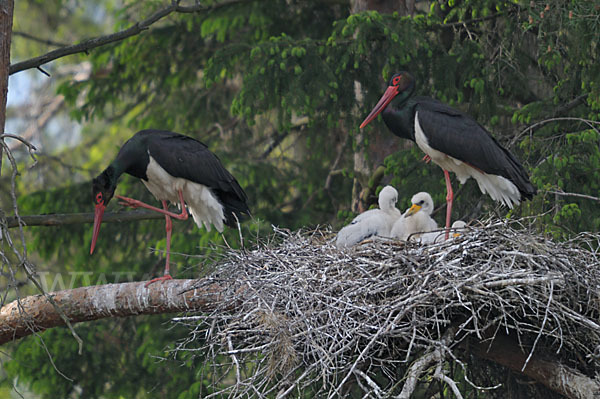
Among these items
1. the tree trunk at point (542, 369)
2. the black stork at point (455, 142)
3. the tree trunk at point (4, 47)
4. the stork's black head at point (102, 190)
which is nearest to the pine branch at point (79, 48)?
the tree trunk at point (4, 47)

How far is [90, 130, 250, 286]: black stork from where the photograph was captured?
6.68m

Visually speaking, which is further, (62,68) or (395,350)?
(62,68)

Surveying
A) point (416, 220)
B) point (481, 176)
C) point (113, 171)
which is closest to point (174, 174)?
point (113, 171)

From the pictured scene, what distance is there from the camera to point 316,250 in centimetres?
539

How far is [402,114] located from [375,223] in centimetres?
84

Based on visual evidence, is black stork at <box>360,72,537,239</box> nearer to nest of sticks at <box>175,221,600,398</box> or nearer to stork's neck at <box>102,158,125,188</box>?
nest of sticks at <box>175,221,600,398</box>

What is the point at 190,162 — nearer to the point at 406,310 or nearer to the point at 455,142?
the point at 455,142

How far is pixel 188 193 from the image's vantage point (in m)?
7.00

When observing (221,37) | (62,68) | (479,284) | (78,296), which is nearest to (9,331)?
(78,296)

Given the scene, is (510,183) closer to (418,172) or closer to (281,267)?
(418,172)

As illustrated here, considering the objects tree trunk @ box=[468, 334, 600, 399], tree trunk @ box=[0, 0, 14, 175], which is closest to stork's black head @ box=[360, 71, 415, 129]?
tree trunk @ box=[468, 334, 600, 399]

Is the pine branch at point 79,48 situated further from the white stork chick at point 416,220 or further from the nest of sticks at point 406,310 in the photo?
the white stork chick at point 416,220

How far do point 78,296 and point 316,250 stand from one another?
1.66 metres

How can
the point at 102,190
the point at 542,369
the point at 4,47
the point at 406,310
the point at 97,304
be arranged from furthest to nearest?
the point at 102,190
the point at 97,304
the point at 4,47
the point at 542,369
the point at 406,310
